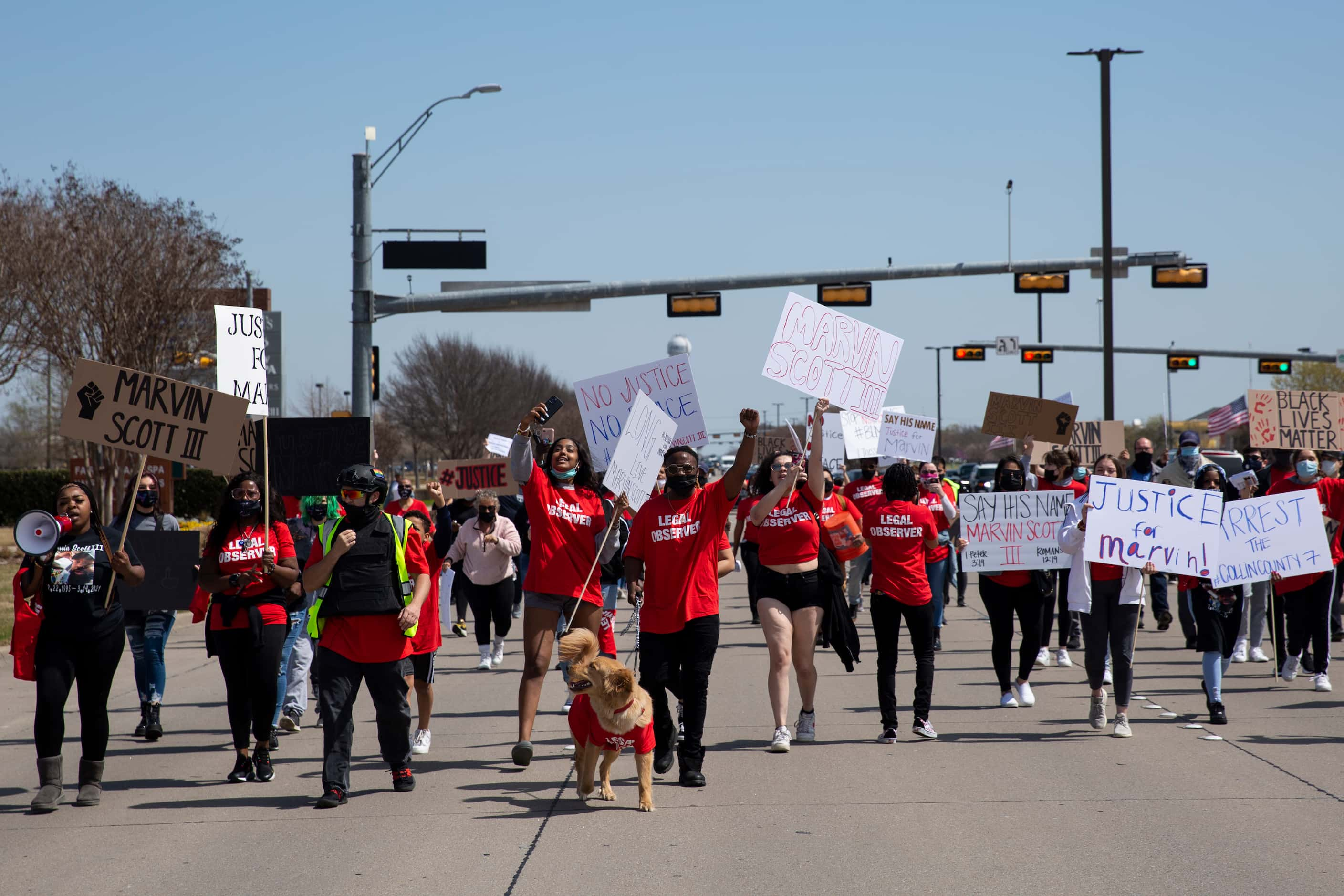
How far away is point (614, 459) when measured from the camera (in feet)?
26.0

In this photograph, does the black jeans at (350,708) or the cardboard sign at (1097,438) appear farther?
the cardboard sign at (1097,438)

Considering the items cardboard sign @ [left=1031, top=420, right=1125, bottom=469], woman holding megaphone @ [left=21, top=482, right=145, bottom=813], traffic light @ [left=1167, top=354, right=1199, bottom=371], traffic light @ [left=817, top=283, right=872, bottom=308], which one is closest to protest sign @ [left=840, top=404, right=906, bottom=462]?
cardboard sign @ [left=1031, top=420, right=1125, bottom=469]

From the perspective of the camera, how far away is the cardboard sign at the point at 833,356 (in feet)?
31.3

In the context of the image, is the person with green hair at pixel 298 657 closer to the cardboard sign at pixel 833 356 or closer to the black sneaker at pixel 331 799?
the black sneaker at pixel 331 799

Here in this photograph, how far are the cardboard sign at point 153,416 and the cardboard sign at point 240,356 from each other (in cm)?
81

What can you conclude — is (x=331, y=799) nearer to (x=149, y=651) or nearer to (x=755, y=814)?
(x=755, y=814)

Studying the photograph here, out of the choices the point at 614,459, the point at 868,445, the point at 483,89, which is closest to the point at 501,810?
the point at 614,459

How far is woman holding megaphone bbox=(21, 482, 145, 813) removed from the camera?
7.09 meters

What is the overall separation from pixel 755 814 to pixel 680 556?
1.53 m

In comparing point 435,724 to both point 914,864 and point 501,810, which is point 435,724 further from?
point 914,864

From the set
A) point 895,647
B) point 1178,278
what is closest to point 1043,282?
A: point 1178,278

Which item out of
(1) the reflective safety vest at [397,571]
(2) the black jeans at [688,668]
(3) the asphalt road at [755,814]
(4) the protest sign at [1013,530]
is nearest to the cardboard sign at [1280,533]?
(3) the asphalt road at [755,814]

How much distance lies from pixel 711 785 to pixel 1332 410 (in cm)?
Result: 972

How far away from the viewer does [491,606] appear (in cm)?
1251
